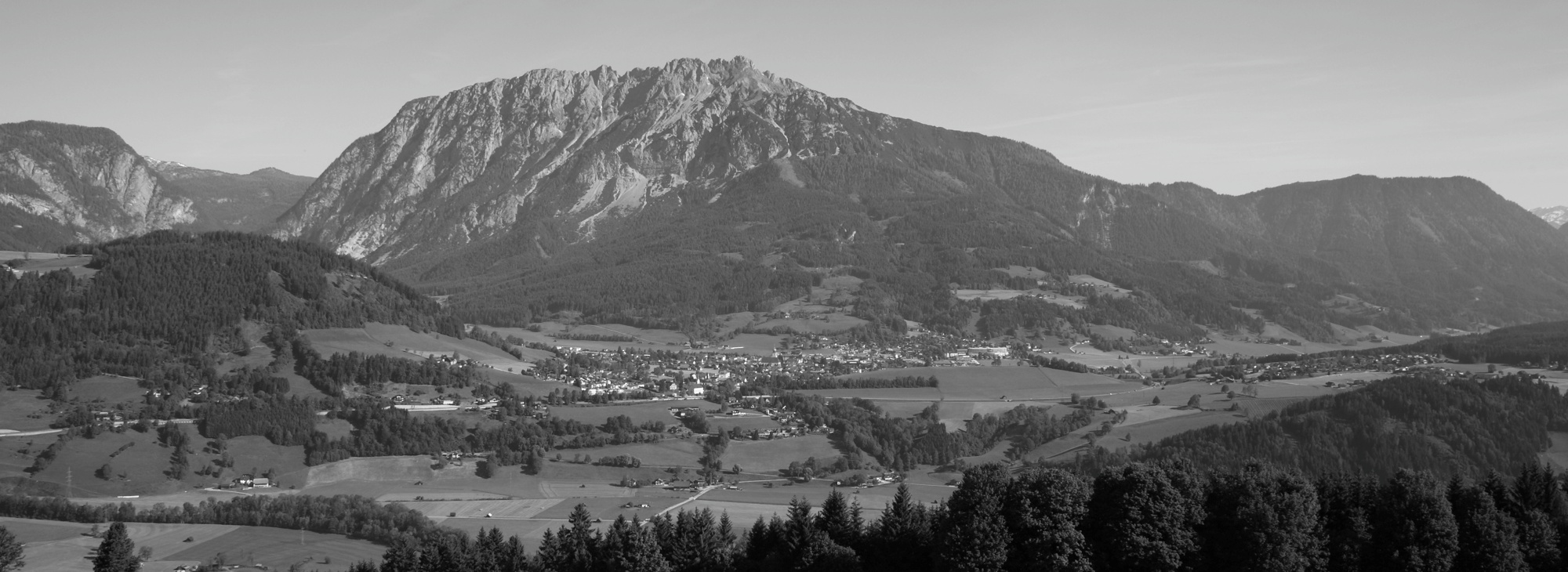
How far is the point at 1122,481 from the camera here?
6381 centimetres

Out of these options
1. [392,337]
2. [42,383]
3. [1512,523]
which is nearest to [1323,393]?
[1512,523]

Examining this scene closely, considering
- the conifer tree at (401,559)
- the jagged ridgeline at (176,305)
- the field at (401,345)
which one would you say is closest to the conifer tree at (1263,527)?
the conifer tree at (401,559)

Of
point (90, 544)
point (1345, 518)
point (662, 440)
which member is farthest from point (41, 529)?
point (1345, 518)

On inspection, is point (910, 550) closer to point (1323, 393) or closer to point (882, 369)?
point (1323, 393)

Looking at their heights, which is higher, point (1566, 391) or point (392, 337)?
point (392, 337)

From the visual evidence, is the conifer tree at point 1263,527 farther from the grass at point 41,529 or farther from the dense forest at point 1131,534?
the grass at point 41,529

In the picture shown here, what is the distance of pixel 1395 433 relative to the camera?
107 metres

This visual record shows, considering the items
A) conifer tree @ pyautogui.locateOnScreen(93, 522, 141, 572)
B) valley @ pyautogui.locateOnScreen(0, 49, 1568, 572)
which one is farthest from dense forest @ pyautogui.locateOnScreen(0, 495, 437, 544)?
conifer tree @ pyautogui.locateOnScreen(93, 522, 141, 572)

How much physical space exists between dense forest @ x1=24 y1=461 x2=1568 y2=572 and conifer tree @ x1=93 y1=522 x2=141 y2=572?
11803mm

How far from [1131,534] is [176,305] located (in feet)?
386

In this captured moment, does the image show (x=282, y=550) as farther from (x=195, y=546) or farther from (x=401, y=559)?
(x=401, y=559)

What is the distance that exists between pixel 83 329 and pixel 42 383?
1670 centimetres

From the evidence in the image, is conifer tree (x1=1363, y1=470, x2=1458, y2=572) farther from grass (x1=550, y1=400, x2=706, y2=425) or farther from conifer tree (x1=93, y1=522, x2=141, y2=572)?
grass (x1=550, y1=400, x2=706, y2=425)

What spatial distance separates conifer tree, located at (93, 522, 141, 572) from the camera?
67.4 metres
